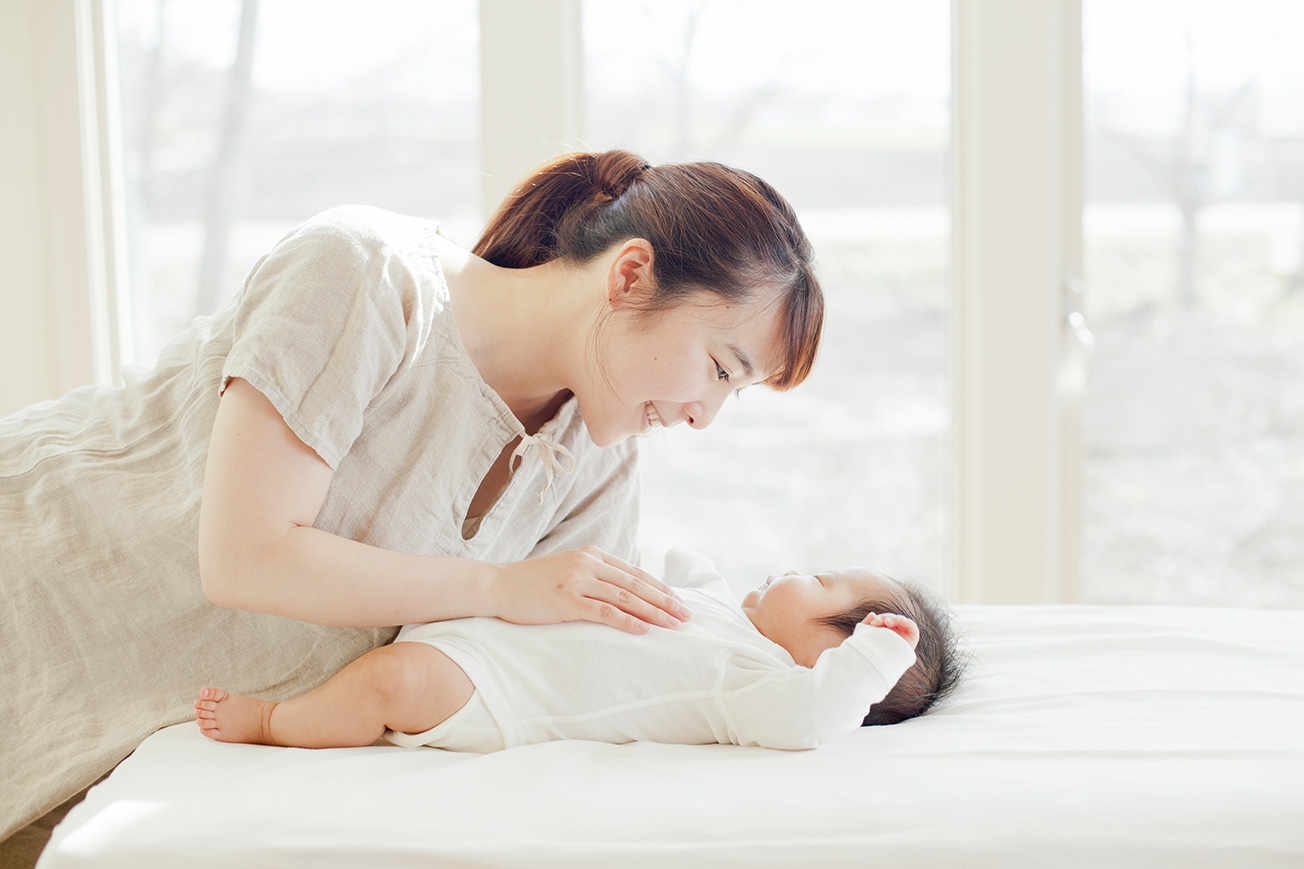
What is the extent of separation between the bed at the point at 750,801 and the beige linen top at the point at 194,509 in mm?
120

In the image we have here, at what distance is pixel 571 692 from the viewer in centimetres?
110

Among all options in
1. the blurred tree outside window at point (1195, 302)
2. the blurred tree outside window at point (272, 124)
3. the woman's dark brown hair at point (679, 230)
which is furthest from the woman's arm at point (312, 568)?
the blurred tree outside window at point (1195, 302)

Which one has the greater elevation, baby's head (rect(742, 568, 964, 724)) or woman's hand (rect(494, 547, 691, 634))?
woman's hand (rect(494, 547, 691, 634))

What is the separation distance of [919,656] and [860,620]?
89mm

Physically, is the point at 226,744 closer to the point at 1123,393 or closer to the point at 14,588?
the point at 14,588

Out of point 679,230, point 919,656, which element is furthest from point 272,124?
point 919,656

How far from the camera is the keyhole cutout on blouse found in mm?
1302

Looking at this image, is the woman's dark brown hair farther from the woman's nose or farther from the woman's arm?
the woman's arm

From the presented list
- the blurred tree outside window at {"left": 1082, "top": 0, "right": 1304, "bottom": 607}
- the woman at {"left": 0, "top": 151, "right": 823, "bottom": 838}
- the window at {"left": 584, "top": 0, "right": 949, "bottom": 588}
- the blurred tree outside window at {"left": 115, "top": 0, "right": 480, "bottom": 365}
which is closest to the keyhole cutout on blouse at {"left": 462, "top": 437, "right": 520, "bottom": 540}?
the woman at {"left": 0, "top": 151, "right": 823, "bottom": 838}

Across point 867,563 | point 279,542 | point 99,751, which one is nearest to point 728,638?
point 279,542

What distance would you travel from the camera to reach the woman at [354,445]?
1.03m

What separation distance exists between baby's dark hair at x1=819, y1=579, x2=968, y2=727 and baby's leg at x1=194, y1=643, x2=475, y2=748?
1.69 feet

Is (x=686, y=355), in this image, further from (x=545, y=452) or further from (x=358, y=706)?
(x=358, y=706)

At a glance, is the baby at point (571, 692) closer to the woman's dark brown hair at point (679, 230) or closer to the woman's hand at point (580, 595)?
the woman's hand at point (580, 595)
